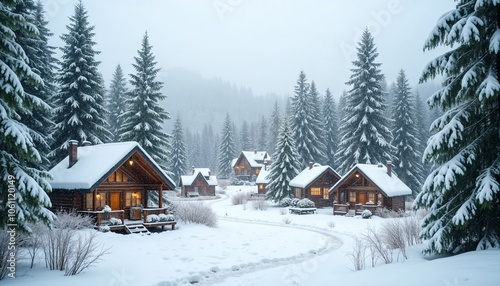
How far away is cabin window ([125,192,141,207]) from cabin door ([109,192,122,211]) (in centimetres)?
56

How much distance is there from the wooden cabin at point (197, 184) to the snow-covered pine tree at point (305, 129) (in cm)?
1873

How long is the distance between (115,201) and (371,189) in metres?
25.9

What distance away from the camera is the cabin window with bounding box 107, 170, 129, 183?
84.4ft

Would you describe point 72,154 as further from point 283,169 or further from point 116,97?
point 116,97

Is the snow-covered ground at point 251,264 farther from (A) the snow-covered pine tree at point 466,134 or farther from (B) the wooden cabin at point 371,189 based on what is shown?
(B) the wooden cabin at point 371,189

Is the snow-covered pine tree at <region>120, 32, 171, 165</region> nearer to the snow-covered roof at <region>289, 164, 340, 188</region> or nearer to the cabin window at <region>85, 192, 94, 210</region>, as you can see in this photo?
the cabin window at <region>85, 192, 94, 210</region>

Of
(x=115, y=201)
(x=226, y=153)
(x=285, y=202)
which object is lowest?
(x=285, y=202)

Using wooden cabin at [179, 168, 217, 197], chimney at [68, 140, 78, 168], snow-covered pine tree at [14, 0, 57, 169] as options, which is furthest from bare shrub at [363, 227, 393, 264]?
wooden cabin at [179, 168, 217, 197]

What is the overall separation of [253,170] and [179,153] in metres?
18.3

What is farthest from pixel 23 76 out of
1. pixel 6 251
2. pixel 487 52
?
pixel 487 52

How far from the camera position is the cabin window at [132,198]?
26.9 m

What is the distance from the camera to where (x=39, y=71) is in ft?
80.6

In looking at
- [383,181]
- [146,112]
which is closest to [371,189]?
[383,181]

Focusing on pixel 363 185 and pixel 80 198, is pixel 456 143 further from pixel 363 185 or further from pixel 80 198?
pixel 363 185
